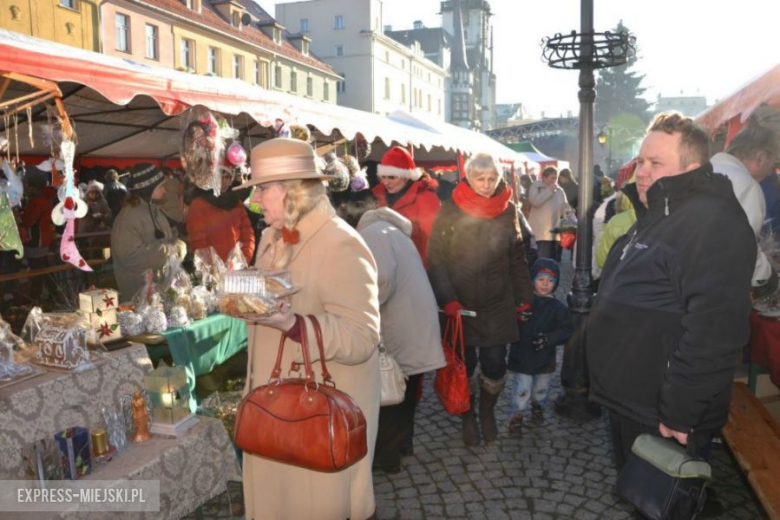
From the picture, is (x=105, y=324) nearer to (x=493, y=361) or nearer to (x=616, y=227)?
(x=493, y=361)

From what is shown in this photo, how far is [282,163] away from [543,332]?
3.03 m

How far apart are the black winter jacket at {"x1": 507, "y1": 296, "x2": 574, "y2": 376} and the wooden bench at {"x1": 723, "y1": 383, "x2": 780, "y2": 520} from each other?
1.23 meters

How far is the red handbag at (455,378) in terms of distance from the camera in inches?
159

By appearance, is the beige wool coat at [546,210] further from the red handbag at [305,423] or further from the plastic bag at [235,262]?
the red handbag at [305,423]

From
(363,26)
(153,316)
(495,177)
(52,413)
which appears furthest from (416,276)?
(363,26)

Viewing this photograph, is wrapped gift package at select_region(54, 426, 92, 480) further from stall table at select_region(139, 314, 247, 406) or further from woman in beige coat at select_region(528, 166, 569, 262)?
woman in beige coat at select_region(528, 166, 569, 262)

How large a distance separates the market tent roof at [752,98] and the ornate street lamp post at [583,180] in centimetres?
90

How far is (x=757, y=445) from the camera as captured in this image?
10.9 feet

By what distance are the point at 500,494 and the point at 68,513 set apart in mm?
2401

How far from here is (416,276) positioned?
368cm

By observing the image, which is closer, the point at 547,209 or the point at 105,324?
the point at 105,324

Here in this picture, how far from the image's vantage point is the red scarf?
4.06 metres

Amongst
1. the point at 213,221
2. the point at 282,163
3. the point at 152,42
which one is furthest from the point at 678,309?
the point at 152,42

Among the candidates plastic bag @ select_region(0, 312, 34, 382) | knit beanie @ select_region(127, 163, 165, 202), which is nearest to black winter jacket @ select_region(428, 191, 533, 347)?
plastic bag @ select_region(0, 312, 34, 382)
